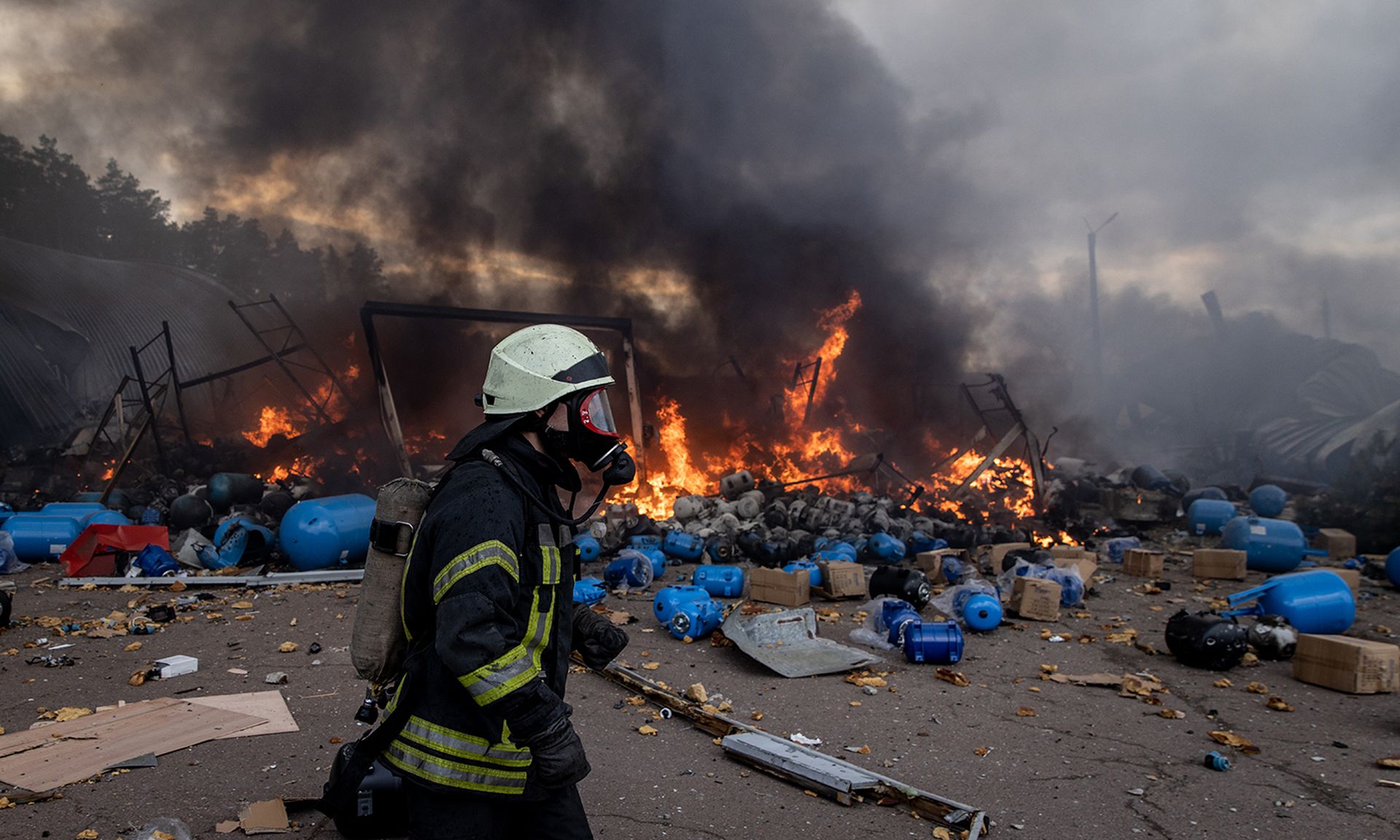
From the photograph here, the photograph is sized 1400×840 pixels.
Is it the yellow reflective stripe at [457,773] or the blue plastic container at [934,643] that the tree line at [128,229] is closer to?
the blue plastic container at [934,643]

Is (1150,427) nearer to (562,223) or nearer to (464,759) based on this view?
(562,223)

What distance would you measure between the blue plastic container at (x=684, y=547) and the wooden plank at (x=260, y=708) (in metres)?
5.99

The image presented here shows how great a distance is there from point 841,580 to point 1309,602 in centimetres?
400

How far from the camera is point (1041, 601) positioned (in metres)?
7.63

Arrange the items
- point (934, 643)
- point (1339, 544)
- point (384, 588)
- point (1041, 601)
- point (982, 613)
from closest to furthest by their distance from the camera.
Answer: point (384, 588), point (934, 643), point (982, 613), point (1041, 601), point (1339, 544)

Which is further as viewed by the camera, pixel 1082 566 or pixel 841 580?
pixel 1082 566

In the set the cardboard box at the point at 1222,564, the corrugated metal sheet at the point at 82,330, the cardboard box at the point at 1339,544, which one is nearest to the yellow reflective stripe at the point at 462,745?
the cardboard box at the point at 1222,564

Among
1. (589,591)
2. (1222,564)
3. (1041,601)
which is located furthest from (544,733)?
(1222,564)

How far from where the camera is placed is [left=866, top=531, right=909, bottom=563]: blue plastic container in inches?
411

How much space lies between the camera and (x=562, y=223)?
18484 millimetres

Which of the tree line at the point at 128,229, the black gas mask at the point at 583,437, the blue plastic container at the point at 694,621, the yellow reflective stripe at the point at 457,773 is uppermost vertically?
the tree line at the point at 128,229

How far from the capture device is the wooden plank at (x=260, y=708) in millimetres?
4648

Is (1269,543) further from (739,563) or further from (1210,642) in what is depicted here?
(739,563)

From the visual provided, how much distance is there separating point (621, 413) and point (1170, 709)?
41.5ft
